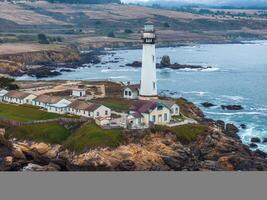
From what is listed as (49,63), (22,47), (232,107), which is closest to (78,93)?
(232,107)

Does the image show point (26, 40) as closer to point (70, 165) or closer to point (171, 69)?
point (171, 69)

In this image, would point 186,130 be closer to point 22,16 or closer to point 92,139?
point 92,139

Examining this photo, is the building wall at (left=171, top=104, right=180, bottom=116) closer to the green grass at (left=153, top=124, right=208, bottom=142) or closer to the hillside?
the green grass at (left=153, top=124, right=208, bottom=142)

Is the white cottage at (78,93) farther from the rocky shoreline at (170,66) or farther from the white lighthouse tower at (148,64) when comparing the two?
the rocky shoreline at (170,66)

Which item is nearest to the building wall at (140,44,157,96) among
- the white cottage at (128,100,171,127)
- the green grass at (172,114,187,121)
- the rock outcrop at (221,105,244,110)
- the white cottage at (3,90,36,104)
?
the green grass at (172,114,187,121)

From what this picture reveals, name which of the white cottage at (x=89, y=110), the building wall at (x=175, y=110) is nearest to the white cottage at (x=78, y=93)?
the white cottage at (x=89, y=110)
